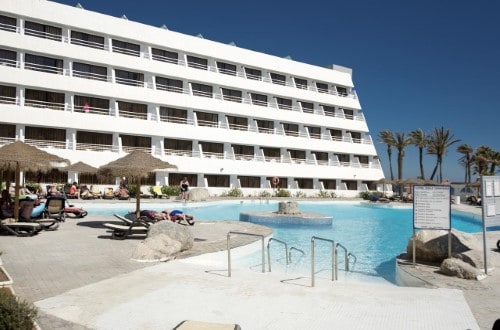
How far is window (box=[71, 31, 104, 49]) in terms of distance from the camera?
115 feet

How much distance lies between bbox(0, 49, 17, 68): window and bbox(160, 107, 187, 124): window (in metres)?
12.0

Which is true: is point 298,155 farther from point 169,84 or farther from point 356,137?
point 169,84

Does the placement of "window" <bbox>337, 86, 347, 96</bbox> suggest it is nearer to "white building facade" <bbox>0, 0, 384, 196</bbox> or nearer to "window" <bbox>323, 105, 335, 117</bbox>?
"white building facade" <bbox>0, 0, 384, 196</bbox>

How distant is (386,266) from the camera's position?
1177 centimetres

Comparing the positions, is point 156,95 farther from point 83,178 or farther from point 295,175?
point 295,175

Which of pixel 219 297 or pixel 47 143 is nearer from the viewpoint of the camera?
pixel 219 297

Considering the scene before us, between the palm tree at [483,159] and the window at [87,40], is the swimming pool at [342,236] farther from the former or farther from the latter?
the palm tree at [483,159]

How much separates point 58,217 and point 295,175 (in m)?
31.1

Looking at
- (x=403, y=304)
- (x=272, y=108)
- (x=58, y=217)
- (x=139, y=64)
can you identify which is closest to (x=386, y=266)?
(x=403, y=304)

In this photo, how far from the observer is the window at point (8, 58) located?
104 ft

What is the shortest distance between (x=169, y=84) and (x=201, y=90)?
331 centimetres

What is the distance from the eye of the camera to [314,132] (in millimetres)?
48219

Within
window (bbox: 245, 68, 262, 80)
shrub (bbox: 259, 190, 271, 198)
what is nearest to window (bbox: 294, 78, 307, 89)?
window (bbox: 245, 68, 262, 80)

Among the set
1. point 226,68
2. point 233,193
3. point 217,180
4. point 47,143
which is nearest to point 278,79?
point 226,68
